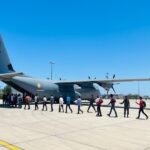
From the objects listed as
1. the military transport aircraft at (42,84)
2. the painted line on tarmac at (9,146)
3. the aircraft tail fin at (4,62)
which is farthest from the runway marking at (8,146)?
the aircraft tail fin at (4,62)

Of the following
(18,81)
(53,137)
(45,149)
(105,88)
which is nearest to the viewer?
(45,149)

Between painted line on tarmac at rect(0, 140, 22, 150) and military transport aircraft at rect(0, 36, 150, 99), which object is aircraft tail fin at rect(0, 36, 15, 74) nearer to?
military transport aircraft at rect(0, 36, 150, 99)

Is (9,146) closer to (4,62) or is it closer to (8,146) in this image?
(8,146)

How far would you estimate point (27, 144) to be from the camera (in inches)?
347

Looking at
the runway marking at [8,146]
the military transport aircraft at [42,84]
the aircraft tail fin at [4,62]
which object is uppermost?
the aircraft tail fin at [4,62]

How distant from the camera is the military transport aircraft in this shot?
1243 inches

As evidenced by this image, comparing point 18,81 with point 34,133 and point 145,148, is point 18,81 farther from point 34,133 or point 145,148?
point 145,148

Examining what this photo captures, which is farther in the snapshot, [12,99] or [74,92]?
[74,92]

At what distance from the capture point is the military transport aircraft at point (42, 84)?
31.6 m

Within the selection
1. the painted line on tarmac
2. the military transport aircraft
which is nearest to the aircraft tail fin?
the military transport aircraft

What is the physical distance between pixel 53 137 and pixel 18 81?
76.9 feet

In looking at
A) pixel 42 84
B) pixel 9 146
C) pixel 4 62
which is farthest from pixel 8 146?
pixel 42 84

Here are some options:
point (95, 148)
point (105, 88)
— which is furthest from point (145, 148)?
point (105, 88)

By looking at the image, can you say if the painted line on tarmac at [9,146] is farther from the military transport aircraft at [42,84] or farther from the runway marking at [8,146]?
the military transport aircraft at [42,84]
